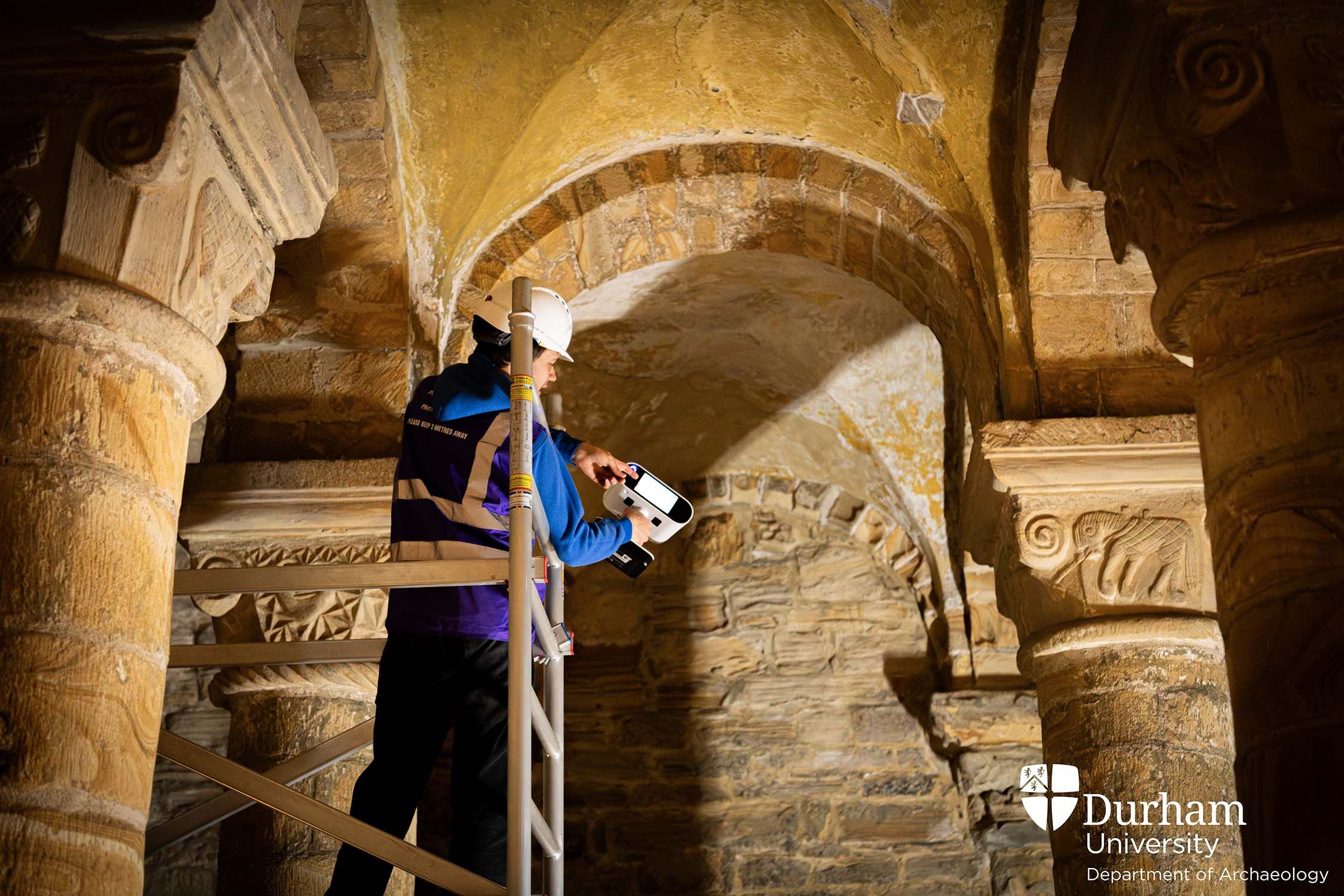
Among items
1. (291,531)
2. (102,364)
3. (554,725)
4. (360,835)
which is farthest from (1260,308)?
(291,531)

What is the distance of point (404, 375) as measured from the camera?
416cm

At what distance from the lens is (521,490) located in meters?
2.60

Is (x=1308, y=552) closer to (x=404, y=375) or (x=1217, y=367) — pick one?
(x=1217, y=367)

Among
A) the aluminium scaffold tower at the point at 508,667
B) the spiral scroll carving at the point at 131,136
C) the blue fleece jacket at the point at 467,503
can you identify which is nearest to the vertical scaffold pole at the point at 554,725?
the aluminium scaffold tower at the point at 508,667

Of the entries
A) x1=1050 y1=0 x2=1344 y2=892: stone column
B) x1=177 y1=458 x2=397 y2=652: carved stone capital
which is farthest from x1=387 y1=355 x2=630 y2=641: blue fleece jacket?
x1=1050 y1=0 x2=1344 y2=892: stone column

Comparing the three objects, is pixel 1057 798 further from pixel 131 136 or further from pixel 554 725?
pixel 131 136

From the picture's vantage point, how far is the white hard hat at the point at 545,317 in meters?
3.14

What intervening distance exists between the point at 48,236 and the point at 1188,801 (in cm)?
302

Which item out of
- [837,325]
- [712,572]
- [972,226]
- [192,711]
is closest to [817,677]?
[712,572]

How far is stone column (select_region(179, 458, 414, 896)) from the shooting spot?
3.82 m

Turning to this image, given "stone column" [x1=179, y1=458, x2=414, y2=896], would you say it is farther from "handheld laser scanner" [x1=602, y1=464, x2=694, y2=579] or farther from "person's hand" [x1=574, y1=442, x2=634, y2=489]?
"handheld laser scanner" [x1=602, y1=464, x2=694, y2=579]

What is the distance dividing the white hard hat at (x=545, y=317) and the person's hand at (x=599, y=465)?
23cm

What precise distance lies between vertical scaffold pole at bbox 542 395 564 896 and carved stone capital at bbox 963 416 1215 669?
1.49 metres

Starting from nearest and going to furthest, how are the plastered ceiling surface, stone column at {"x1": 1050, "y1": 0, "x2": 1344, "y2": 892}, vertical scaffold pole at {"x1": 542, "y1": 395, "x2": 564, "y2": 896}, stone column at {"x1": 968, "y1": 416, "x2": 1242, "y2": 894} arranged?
stone column at {"x1": 1050, "y1": 0, "x2": 1344, "y2": 892}
vertical scaffold pole at {"x1": 542, "y1": 395, "x2": 564, "y2": 896}
stone column at {"x1": 968, "y1": 416, "x2": 1242, "y2": 894}
the plastered ceiling surface
